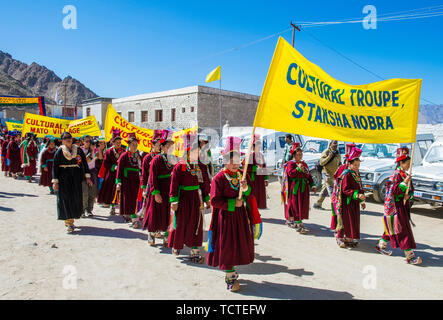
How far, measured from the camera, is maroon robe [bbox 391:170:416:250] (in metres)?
4.99

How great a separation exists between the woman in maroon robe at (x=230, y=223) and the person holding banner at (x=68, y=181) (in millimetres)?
3844

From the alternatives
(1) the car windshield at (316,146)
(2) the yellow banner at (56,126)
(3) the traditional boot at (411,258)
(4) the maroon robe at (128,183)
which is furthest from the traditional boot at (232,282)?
(1) the car windshield at (316,146)

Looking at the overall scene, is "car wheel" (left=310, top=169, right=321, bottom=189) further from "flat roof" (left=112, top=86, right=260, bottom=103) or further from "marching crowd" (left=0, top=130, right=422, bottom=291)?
"flat roof" (left=112, top=86, right=260, bottom=103)

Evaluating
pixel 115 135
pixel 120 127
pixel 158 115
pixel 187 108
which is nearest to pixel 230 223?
pixel 115 135

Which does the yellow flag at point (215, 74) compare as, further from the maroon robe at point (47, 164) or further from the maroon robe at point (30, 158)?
the maroon robe at point (47, 164)

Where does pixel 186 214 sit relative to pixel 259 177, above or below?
below

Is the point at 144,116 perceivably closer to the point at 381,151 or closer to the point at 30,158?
the point at 30,158

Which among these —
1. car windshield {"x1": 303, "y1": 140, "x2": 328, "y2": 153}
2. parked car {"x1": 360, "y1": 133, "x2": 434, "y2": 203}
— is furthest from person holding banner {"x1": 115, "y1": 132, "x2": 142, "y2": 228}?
car windshield {"x1": 303, "y1": 140, "x2": 328, "y2": 153}

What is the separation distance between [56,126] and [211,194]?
1059cm

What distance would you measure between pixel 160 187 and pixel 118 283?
183cm

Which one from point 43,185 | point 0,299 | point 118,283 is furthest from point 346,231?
point 43,185

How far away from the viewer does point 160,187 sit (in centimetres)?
550

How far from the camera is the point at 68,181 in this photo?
659 centimetres
